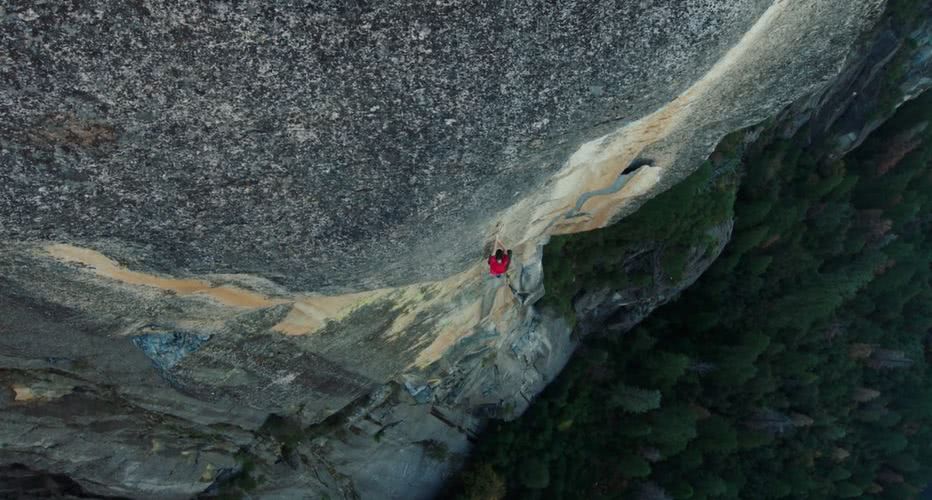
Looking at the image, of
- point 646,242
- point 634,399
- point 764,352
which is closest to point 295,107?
point 646,242

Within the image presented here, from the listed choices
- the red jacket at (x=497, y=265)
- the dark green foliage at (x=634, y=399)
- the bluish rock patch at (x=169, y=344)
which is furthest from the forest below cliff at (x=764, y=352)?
the bluish rock patch at (x=169, y=344)

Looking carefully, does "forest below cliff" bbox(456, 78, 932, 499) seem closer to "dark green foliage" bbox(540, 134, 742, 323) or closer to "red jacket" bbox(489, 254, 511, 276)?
"dark green foliage" bbox(540, 134, 742, 323)

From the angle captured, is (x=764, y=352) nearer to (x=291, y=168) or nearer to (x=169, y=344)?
(x=169, y=344)

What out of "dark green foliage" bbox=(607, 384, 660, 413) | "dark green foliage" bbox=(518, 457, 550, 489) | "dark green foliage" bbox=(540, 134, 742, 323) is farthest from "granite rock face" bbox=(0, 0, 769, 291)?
"dark green foliage" bbox=(607, 384, 660, 413)

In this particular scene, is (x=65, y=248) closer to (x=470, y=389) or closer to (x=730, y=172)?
(x=470, y=389)

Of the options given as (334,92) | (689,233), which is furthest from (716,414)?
(334,92)

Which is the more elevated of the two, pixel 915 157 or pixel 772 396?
pixel 915 157
